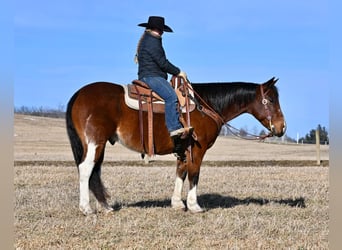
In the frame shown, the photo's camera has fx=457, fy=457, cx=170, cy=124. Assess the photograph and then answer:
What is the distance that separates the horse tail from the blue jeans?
1.33 m

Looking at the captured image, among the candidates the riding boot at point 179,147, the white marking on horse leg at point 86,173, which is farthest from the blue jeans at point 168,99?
the white marking on horse leg at point 86,173

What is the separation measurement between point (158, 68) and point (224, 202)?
9.72 ft

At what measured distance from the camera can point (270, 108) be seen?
8.12 m

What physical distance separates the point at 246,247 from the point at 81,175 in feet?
10.1

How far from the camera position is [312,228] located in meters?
6.38

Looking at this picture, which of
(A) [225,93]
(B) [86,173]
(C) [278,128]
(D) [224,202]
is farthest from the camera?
(D) [224,202]

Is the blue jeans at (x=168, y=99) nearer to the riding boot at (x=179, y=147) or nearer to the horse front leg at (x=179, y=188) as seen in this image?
the riding boot at (x=179, y=147)

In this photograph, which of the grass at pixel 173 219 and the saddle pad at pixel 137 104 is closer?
the grass at pixel 173 219

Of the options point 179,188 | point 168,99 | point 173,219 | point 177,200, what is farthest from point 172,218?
point 168,99

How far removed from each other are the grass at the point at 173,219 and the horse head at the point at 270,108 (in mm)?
1397

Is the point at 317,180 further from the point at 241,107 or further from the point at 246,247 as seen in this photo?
the point at 246,247

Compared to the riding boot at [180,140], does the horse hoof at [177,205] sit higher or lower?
lower

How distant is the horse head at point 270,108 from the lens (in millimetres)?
8102

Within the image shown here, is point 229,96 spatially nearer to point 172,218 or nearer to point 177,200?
point 177,200
